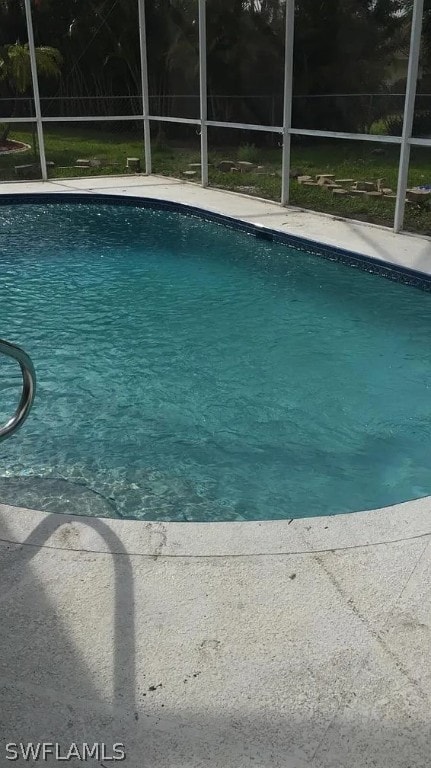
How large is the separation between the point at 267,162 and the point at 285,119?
1187mm

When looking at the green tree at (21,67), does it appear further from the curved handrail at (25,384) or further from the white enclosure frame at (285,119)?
the curved handrail at (25,384)

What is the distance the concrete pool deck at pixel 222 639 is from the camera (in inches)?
64.4

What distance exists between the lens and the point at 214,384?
14.0 feet

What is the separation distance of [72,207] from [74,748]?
8738mm

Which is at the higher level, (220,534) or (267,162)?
(267,162)

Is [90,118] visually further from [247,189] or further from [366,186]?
[366,186]

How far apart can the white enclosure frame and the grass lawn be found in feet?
0.50

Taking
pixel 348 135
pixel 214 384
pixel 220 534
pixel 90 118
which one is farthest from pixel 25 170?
pixel 220 534

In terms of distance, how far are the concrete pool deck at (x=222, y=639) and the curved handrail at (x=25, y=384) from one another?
416 mm

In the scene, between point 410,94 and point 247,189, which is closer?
point 410,94

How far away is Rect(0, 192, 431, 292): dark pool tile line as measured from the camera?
19.3 ft

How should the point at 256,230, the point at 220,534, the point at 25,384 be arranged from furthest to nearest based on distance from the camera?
1. the point at 256,230
2. the point at 220,534
3. the point at 25,384

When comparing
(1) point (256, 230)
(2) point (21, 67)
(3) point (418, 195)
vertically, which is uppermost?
(2) point (21, 67)

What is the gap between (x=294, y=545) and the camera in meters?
2.34
